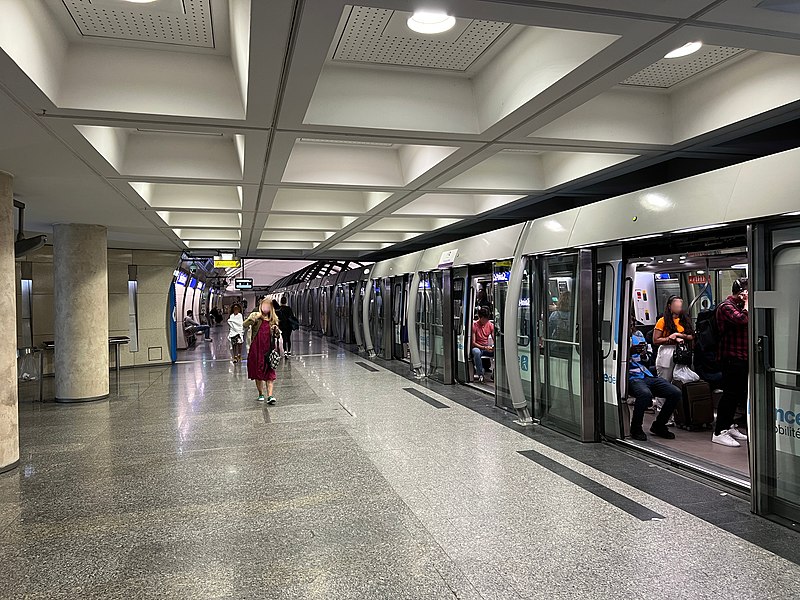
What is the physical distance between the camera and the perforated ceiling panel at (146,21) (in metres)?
3.33

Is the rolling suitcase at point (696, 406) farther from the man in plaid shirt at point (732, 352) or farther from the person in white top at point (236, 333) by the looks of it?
the person in white top at point (236, 333)

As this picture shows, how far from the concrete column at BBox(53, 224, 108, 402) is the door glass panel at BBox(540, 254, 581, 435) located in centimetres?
714

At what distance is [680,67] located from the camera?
4422mm

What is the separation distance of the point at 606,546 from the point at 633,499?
1.02 m

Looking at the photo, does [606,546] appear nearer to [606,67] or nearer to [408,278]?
[606,67]

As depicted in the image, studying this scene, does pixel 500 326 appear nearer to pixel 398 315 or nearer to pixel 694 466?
pixel 694 466

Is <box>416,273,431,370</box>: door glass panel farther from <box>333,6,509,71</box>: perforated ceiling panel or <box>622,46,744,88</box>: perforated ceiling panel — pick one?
<box>333,6,509,71</box>: perforated ceiling panel

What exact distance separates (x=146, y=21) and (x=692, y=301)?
871 cm

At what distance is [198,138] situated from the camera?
6039 mm

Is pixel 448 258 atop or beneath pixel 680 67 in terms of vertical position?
beneath

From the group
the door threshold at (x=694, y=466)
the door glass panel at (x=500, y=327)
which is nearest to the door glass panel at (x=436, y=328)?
the door glass panel at (x=500, y=327)

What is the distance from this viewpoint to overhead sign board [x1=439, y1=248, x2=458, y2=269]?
33.1 ft

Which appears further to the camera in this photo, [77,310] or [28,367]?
[28,367]

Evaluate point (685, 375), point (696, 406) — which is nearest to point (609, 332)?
point (685, 375)
